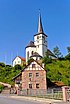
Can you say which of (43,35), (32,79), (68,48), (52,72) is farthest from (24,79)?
(43,35)

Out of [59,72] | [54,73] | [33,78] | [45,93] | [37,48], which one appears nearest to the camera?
[45,93]

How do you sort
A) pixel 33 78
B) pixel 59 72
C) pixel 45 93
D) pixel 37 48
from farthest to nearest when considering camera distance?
1. pixel 37 48
2. pixel 59 72
3. pixel 33 78
4. pixel 45 93

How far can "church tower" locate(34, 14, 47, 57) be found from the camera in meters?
91.6

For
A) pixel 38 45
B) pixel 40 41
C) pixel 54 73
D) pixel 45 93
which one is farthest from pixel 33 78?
pixel 40 41

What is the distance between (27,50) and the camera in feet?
310

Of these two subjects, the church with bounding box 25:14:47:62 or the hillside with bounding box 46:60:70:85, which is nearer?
the hillside with bounding box 46:60:70:85

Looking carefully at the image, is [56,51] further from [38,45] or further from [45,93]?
[45,93]

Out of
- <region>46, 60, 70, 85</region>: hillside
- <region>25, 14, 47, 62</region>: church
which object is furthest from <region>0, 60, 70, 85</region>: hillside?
<region>25, 14, 47, 62</region>: church

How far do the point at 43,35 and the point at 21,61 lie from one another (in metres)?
16.3

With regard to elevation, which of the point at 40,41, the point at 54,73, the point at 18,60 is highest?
the point at 40,41

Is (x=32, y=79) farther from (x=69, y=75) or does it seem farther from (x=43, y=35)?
(x=43, y=35)

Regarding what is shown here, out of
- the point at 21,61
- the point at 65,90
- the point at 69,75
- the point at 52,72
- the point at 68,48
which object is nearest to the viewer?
the point at 65,90

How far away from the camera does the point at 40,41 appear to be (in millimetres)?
94125

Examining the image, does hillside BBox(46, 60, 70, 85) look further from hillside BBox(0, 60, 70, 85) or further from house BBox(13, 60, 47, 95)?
house BBox(13, 60, 47, 95)
